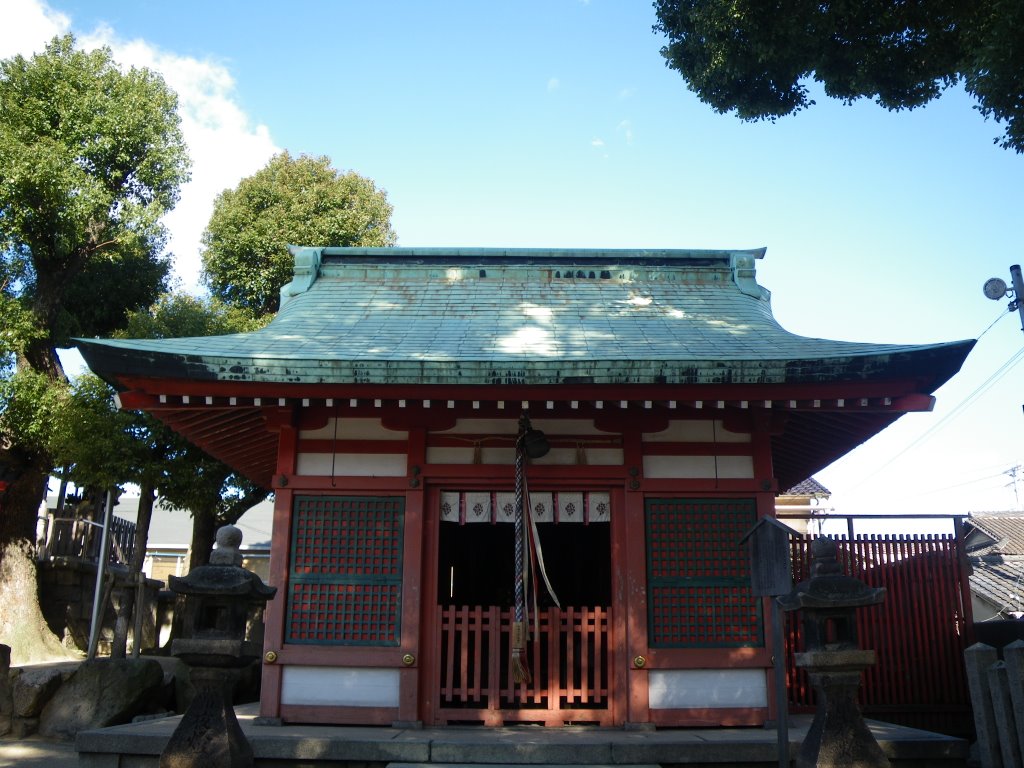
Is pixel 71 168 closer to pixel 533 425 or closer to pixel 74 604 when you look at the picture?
pixel 74 604

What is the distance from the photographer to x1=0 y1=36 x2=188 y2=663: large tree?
Answer: 601 inches

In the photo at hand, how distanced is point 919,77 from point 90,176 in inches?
571

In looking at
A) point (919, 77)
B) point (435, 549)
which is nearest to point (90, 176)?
point (435, 549)

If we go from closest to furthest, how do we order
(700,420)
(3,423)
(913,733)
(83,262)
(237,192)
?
(913,733) → (700,420) → (3,423) → (83,262) → (237,192)

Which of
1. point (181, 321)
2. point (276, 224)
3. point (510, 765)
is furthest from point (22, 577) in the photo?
point (510, 765)

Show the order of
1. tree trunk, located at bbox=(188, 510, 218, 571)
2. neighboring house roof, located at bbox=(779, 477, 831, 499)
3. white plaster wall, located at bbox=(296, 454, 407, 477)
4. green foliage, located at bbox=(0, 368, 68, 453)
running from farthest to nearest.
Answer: neighboring house roof, located at bbox=(779, 477, 831, 499), tree trunk, located at bbox=(188, 510, 218, 571), green foliage, located at bbox=(0, 368, 68, 453), white plaster wall, located at bbox=(296, 454, 407, 477)

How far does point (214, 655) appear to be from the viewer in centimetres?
641

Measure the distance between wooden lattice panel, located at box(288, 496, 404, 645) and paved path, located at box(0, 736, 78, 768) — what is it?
3.71 m

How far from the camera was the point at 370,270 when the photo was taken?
1159 centimetres

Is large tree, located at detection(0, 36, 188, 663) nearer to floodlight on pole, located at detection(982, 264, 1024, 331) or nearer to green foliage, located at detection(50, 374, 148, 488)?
green foliage, located at detection(50, 374, 148, 488)

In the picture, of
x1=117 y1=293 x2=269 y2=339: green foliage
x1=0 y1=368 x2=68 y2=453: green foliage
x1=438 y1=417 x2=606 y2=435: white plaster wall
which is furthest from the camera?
x1=117 y1=293 x2=269 y2=339: green foliage

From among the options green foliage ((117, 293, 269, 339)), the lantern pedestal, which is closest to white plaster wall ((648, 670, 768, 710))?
the lantern pedestal

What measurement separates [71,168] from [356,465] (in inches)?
421

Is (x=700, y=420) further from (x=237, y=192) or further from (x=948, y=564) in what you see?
(x=237, y=192)
